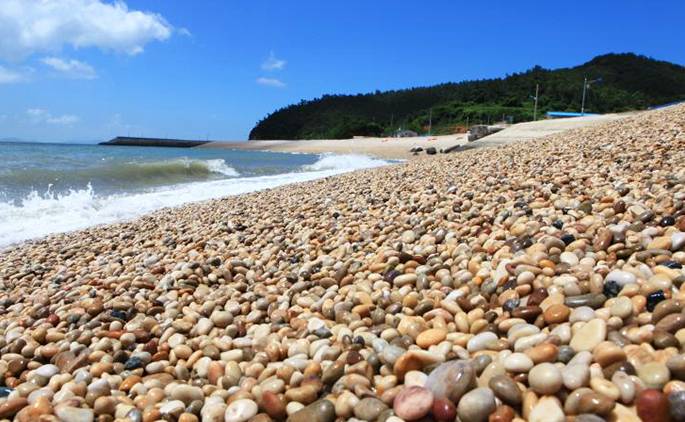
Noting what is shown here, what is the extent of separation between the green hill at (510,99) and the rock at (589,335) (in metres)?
66.4

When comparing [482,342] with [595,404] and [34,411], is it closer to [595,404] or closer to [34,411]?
[595,404]

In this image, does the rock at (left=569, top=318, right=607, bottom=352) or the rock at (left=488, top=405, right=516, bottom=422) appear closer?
A: the rock at (left=488, top=405, right=516, bottom=422)

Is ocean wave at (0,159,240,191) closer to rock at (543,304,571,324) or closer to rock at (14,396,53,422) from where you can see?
rock at (14,396,53,422)

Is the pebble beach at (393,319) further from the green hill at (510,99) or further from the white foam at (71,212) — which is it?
the green hill at (510,99)

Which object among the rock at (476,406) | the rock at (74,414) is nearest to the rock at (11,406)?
the rock at (74,414)

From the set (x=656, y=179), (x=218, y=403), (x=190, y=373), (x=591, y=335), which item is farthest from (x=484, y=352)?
(x=656, y=179)

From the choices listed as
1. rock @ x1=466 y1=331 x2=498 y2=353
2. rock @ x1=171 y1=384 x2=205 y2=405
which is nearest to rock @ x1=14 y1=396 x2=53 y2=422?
rock @ x1=171 y1=384 x2=205 y2=405

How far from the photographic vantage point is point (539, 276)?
2297mm

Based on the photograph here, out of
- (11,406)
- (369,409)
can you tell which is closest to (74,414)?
(11,406)

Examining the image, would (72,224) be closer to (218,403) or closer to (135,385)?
(135,385)

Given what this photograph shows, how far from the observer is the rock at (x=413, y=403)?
151 cm

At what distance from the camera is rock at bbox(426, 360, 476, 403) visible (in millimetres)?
1543

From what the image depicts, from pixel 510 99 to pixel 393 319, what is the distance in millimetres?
85705

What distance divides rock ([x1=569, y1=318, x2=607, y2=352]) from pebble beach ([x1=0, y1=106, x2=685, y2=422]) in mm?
11
